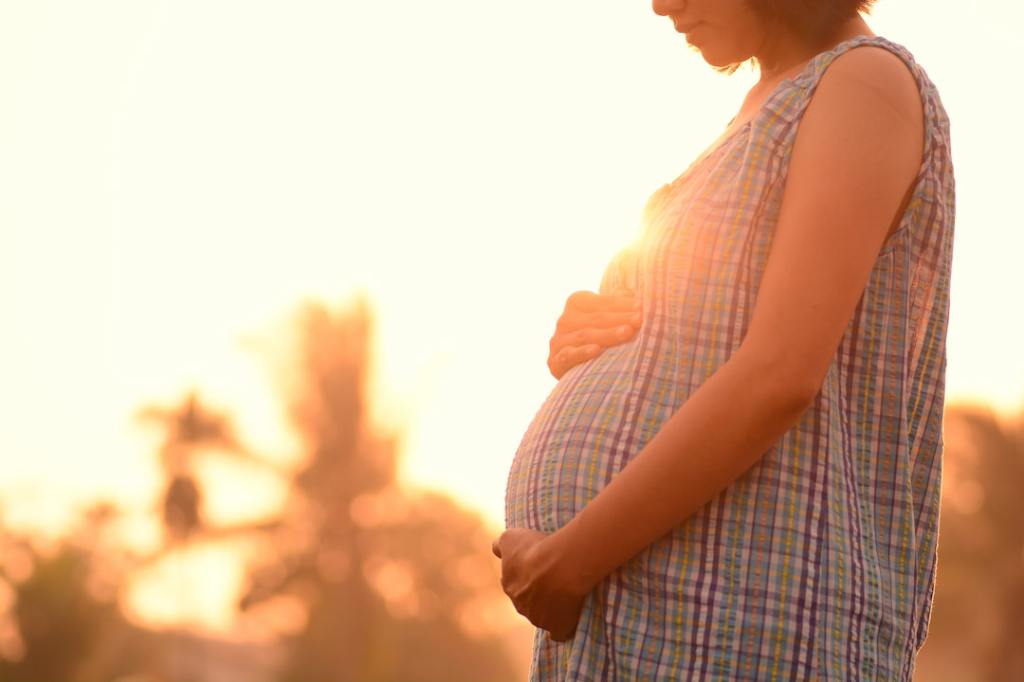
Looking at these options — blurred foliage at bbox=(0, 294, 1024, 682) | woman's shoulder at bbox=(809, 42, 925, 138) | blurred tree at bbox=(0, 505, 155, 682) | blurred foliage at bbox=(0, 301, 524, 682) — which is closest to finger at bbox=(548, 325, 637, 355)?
woman's shoulder at bbox=(809, 42, 925, 138)

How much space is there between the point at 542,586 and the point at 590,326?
0.44 metres

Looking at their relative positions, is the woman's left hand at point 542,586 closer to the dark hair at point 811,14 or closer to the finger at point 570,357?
the finger at point 570,357

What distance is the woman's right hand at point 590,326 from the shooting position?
203 cm

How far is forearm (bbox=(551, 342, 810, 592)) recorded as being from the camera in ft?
5.70

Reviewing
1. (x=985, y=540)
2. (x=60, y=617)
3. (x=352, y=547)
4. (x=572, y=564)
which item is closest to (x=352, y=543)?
(x=352, y=547)

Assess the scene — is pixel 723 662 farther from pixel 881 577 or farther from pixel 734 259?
pixel 734 259

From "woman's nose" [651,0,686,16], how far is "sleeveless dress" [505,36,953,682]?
0.25 meters

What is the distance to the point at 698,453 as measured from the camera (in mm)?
1742

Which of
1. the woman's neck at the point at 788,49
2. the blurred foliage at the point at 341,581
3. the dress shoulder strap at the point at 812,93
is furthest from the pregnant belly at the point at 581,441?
the blurred foliage at the point at 341,581

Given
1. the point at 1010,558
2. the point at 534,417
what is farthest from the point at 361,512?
the point at 534,417

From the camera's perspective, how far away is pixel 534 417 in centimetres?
224

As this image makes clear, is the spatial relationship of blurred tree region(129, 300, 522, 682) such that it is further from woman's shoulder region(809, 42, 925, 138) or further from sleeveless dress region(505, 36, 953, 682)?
woman's shoulder region(809, 42, 925, 138)

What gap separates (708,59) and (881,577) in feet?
2.78

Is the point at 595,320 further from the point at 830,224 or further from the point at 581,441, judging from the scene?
the point at 830,224
